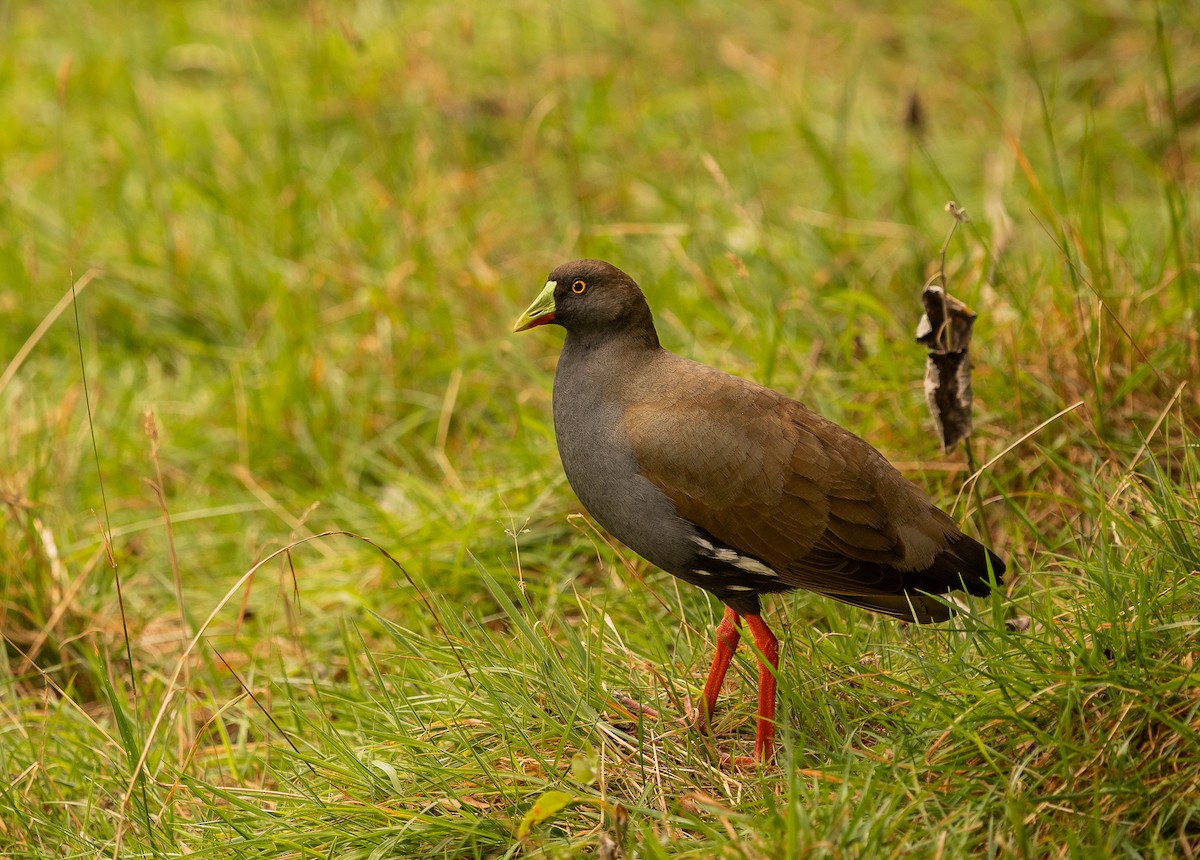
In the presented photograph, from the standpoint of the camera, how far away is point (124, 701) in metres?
3.87

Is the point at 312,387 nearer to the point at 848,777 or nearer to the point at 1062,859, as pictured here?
the point at 848,777

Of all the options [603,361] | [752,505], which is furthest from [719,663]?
[603,361]

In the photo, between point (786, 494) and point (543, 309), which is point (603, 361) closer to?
point (543, 309)

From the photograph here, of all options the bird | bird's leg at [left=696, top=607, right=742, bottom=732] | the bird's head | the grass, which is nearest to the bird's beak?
the bird's head

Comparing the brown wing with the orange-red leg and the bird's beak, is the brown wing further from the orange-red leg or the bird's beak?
the bird's beak

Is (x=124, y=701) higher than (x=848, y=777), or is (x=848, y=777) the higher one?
(x=848, y=777)

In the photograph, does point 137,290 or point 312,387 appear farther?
point 137,290

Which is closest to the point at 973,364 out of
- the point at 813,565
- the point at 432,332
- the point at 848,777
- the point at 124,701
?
the point at 813,565

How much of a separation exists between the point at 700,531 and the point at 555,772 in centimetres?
69

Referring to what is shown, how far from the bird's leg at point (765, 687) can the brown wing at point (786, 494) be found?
149 mm

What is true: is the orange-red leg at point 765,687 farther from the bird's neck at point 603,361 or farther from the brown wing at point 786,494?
the bird's neck at point 603,361

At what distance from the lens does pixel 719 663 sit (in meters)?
3.26

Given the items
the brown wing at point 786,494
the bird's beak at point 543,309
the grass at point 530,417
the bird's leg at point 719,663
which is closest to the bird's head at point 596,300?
the bird's beak at point 543,309

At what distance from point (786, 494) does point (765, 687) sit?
49 cm
